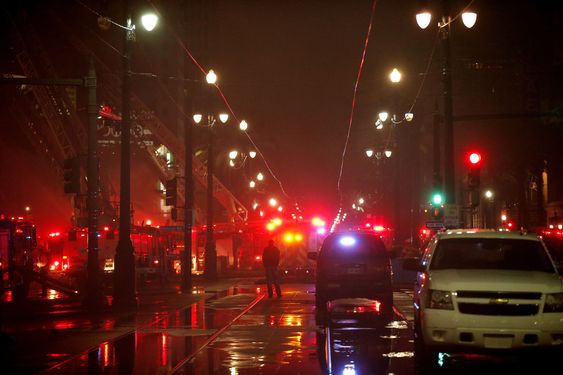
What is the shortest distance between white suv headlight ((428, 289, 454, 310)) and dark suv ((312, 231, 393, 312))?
7793 millimetres

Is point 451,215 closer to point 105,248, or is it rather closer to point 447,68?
point 447,68

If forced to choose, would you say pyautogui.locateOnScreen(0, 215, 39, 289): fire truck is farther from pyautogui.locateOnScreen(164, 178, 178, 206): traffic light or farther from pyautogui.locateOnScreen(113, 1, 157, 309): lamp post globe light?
pyautogui.locateOnScreen(113, 1, 157, 309): lamp post globe light

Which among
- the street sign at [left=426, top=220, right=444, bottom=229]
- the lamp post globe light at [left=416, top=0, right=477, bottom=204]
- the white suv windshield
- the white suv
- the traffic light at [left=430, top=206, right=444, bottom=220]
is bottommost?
the white suv

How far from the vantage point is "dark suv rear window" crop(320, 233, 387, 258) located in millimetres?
19672

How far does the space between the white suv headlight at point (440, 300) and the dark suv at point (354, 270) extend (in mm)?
7793

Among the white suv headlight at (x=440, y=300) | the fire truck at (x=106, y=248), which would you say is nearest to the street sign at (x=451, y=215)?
the fire truck at (x=106, y=248)

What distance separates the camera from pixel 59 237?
40.1m

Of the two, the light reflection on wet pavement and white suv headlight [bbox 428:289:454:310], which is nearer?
white suv headlight [bbox 428:289:454:310]

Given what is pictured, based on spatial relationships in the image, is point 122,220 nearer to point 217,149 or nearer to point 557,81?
point 557,81

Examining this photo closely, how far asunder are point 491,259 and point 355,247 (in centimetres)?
673

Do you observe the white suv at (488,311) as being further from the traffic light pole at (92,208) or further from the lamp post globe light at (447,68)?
the lamp post globe light at (447,68)

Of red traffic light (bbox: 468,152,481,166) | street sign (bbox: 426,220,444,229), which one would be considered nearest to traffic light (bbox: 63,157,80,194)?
red traffic light (bbox: 468,152,481,166)

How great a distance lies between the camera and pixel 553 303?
11.2 meters

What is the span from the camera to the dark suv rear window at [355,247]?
19.7 meters
